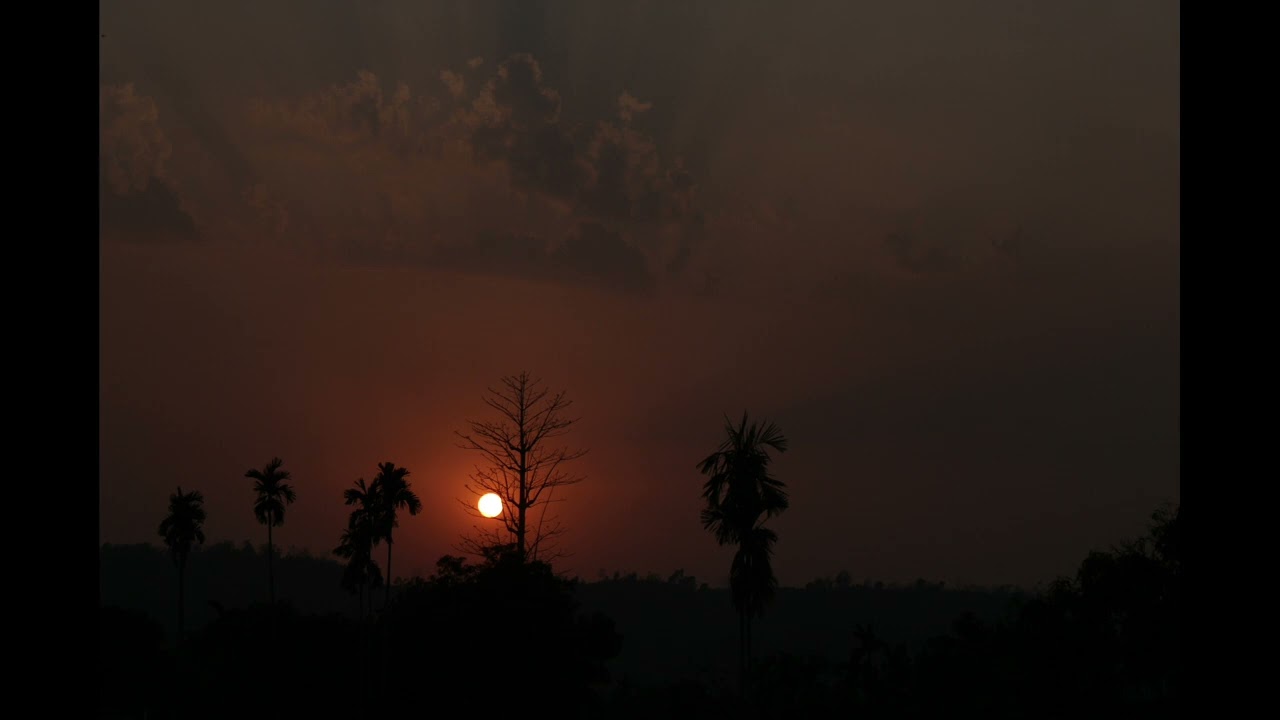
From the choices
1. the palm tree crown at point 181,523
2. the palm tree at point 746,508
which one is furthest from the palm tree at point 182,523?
the palm tree at point 746,508

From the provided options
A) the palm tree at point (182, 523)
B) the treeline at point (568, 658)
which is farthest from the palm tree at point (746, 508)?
the palm tree at point (182, 523)

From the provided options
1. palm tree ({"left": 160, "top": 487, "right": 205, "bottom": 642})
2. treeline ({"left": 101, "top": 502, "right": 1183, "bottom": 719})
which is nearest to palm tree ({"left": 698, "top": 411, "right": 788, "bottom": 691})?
treeline ({"left": 101, "top": 502, "right": 1183, "bottom": 719})

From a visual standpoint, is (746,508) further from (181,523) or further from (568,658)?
(181,523)

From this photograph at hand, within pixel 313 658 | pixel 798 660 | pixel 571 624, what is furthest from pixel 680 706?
pixel 798 660

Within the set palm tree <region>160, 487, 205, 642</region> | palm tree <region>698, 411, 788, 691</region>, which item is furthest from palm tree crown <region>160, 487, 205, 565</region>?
palm tree <region>698, 411, 788, 691</region>

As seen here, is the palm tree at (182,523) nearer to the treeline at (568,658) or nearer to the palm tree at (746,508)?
the treeline at (568,658)

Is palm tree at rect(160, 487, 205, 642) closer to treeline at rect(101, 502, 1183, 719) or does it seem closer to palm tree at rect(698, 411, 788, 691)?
treeline at rect(101, 502, 1183, 719)

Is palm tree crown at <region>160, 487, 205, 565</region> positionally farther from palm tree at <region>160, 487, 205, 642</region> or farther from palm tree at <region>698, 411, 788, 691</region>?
palm tree at <region>698, 411, 788, 691</region>

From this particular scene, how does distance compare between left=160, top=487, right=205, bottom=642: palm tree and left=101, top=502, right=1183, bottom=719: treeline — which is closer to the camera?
left=101, top=502, right=1183, bottom=719: treeline

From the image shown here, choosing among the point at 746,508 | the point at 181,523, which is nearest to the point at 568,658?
the point at 746,508

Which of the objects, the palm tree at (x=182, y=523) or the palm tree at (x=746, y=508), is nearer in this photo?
the palm tree at (x=746, y=508)

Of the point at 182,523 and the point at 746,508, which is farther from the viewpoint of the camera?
the point at 182,523
